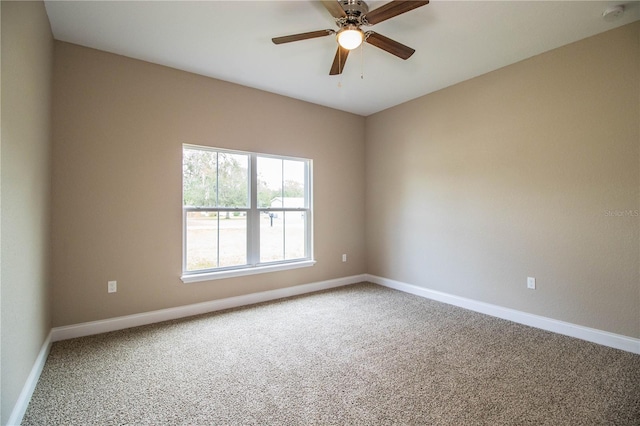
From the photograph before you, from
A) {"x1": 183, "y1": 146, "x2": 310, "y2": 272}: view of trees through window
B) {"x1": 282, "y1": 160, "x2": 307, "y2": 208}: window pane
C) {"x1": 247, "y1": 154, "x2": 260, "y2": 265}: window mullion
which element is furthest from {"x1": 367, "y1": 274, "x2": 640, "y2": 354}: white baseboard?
{"x1": 247, "y1": 154, "x2": 260, "y2": 265}: window mullion

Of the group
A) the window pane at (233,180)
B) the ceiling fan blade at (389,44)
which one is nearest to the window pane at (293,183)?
the window pane at (233,180)

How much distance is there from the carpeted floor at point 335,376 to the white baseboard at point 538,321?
0.11 meters

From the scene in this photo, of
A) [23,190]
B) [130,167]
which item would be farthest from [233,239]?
[23,190]

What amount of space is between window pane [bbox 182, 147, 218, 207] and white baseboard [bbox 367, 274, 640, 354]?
299cm

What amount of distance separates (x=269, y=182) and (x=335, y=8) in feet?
7.94

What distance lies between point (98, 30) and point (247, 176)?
196 centimetres

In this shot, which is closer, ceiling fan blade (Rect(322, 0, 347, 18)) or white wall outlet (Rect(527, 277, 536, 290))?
ceiling fan blade (Rect(322, 0, 347, 18))

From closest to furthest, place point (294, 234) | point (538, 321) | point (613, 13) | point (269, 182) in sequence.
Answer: point (613, 13), point (538, 321), point (269, 182), point (294, 234)

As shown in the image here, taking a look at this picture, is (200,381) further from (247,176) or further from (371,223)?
(371,223)

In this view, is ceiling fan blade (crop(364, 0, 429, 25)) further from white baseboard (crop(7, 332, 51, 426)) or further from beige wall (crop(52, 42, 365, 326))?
white baseboard (crop(7, 332, 51, 426))

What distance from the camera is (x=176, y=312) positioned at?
3.24 metres

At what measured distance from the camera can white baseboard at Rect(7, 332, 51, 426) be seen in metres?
1.58

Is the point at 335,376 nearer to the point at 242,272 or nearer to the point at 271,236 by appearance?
the point at 242,272

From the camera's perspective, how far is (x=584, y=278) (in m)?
2.70
